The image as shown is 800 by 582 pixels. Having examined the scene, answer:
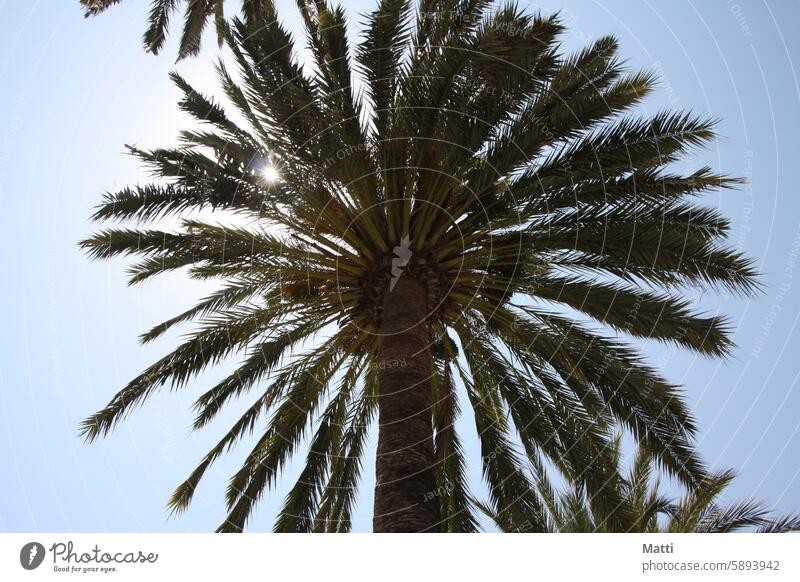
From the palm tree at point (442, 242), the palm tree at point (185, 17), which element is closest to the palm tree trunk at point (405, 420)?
the palm tree at point (442, 242)

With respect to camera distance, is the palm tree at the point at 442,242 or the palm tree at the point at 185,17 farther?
the palm tree at the point at 185,17

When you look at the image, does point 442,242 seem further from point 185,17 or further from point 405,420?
point 185,17

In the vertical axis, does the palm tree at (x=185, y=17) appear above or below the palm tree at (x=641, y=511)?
above

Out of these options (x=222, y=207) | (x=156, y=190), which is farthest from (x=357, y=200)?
(x=156, y=190)

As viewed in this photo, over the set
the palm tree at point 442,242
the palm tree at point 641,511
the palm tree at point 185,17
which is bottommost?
the palm tree at point 641,511

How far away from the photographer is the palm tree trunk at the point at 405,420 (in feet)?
22.3

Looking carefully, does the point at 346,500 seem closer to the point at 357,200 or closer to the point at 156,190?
the point at 357,200

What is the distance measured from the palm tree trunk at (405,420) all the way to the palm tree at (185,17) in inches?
215

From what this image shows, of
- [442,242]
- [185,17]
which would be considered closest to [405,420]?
[442,242]

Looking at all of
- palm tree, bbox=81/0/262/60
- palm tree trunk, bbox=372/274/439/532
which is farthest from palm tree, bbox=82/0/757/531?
palm tree, bbox=81/0/262/60

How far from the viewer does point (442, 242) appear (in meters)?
9.61

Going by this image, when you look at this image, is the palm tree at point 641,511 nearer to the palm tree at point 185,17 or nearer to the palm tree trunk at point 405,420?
the palm tree trunk at point 405,420

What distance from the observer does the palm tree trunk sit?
22.3 ft

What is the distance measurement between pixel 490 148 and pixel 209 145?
3.95 m
